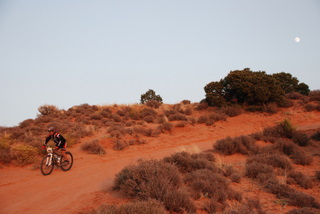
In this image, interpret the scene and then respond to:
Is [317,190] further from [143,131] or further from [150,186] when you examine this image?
[143,131]

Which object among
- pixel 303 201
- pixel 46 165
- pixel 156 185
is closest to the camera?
pixel 156 185

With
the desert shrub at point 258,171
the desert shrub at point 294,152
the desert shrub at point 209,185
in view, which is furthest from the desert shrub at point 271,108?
the desert shrub at point 209,185

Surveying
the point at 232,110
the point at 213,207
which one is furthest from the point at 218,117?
the point at 213,207

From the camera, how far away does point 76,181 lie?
27.3 feet

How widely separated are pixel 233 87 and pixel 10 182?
799 inches

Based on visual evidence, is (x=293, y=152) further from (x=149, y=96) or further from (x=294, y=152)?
(x=149, y=96)

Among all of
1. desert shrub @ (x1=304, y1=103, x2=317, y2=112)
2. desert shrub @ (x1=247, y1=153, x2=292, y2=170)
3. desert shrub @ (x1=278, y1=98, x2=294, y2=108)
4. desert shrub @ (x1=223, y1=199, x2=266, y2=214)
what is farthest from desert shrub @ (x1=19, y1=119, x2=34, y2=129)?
desert shrub @ (x1=304, y1=103, x2=317, y2=112)

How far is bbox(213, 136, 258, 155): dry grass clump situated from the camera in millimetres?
10605

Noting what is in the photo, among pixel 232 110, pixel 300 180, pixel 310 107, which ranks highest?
pixel 232 110

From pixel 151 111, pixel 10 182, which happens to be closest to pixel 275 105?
pixel 151 111

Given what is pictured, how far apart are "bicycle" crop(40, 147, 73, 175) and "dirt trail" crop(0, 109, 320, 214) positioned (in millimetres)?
247

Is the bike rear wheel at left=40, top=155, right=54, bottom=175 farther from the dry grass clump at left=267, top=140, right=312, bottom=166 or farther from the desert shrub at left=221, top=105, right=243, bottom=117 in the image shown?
the desert shrub at left=221, top=105, right=243, bottom=117

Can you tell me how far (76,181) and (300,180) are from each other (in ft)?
27.3

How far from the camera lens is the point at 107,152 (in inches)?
509
